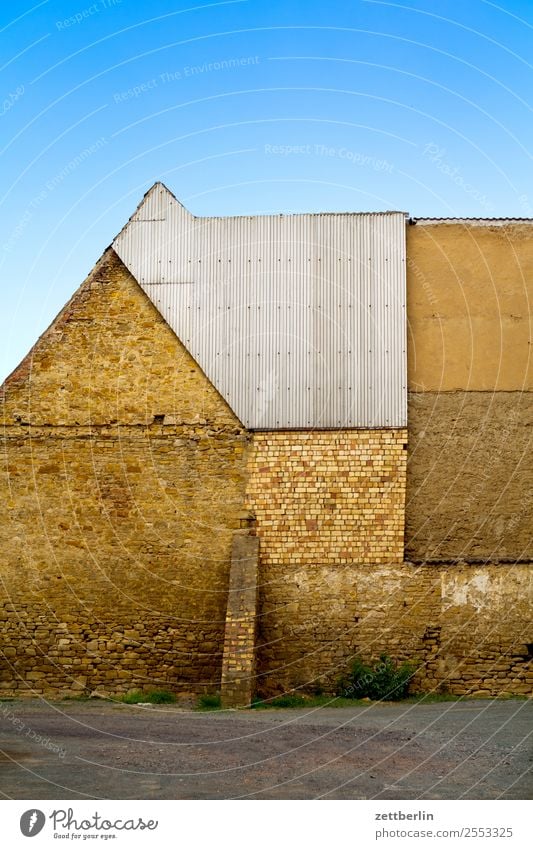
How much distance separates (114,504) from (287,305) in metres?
4.74

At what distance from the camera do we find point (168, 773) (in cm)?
961

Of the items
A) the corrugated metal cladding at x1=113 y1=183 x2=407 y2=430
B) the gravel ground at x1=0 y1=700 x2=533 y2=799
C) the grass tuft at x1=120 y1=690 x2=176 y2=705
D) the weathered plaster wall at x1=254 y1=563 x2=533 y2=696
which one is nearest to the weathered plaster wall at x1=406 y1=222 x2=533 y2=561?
the corrugated metal cladding at x1=113 y1=183 x2=407 y2=430

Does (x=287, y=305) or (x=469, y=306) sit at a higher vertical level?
(x=469, y=306)

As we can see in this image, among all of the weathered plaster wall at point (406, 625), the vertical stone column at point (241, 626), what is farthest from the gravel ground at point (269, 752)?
the weathered plaster wall at point (406, 625)

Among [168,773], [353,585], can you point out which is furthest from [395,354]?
[168,773]

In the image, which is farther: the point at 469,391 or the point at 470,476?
the point at 469,391

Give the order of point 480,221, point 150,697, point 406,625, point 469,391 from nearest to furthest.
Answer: point 150,697
point 406,625
point 469,391
point 480,221

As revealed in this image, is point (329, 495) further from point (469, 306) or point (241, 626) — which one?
point (469, 306)

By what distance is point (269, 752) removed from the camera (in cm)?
1099

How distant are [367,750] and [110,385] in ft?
28.9

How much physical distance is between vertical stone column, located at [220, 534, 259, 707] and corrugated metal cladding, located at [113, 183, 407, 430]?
7.63 feet

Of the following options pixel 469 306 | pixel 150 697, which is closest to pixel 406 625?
pixel 150 697

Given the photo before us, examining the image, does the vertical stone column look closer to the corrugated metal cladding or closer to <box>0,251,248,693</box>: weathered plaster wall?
<box>0,251,248,693</box>: weathered plaster wall

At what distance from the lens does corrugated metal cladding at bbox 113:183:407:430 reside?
17.2 meters
